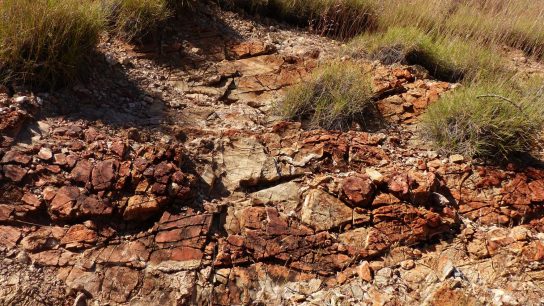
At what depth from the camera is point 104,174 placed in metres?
3.11

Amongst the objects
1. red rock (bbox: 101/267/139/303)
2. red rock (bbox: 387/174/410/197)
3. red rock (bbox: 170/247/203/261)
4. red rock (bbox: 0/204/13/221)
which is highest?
red rock (bbox: 387/174/410/197)

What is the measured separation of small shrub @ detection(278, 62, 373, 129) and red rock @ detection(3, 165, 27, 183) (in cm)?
204

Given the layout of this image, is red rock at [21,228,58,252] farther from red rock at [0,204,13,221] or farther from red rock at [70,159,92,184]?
A: red rock at [70,159,92,184]

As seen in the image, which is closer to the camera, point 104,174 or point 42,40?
point 104,174

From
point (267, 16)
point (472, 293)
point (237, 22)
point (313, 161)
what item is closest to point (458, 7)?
point (267, 16)

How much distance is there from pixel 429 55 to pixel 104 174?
356 cm

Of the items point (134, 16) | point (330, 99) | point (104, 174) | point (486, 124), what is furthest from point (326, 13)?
point (104, 174)

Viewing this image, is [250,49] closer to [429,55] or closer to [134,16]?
[134,16]

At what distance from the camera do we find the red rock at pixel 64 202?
292 cm

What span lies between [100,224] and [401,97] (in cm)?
288

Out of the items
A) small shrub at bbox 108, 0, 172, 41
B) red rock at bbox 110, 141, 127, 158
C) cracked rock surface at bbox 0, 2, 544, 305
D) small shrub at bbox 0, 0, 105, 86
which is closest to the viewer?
cracked rock surface at bbox 0, 2, 544, 305

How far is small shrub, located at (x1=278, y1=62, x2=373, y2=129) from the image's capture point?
3979mm

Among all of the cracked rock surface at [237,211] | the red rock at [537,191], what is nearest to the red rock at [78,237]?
the cracked rock surface at [237,211]

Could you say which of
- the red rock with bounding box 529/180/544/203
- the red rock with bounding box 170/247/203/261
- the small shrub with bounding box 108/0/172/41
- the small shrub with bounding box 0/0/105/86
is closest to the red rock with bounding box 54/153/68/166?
the small shrub with bounding box 0/0/105/86
